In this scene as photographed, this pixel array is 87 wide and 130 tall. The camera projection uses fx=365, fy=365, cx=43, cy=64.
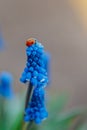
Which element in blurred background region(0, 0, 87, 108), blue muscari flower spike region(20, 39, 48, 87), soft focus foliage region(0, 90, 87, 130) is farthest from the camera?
blurred background region(0, 0, 87, 108)

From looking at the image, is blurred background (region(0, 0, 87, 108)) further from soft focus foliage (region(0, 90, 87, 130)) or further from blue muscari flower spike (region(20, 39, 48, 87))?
blue muscari flower spike (region(20, 39, 48, 87))

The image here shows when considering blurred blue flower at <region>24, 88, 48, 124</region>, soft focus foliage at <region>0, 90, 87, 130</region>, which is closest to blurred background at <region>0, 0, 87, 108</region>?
soft focus foliage at <region>0, 90, 87, 130</region>

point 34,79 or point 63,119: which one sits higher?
point 63,119

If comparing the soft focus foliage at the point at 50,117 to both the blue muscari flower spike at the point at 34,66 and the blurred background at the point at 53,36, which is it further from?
the blurred background at the point at 53,36

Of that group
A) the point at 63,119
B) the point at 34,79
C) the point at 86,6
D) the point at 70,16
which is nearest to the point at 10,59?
the point at 70,16

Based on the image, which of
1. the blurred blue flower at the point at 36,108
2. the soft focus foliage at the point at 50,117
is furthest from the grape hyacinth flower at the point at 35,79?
the soft focus foliage at the point at 50,117

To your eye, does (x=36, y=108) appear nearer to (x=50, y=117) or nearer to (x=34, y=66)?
(x=34, y=66)

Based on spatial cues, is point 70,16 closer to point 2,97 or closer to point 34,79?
point 2,97

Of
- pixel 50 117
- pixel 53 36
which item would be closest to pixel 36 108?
pixel 50 117
